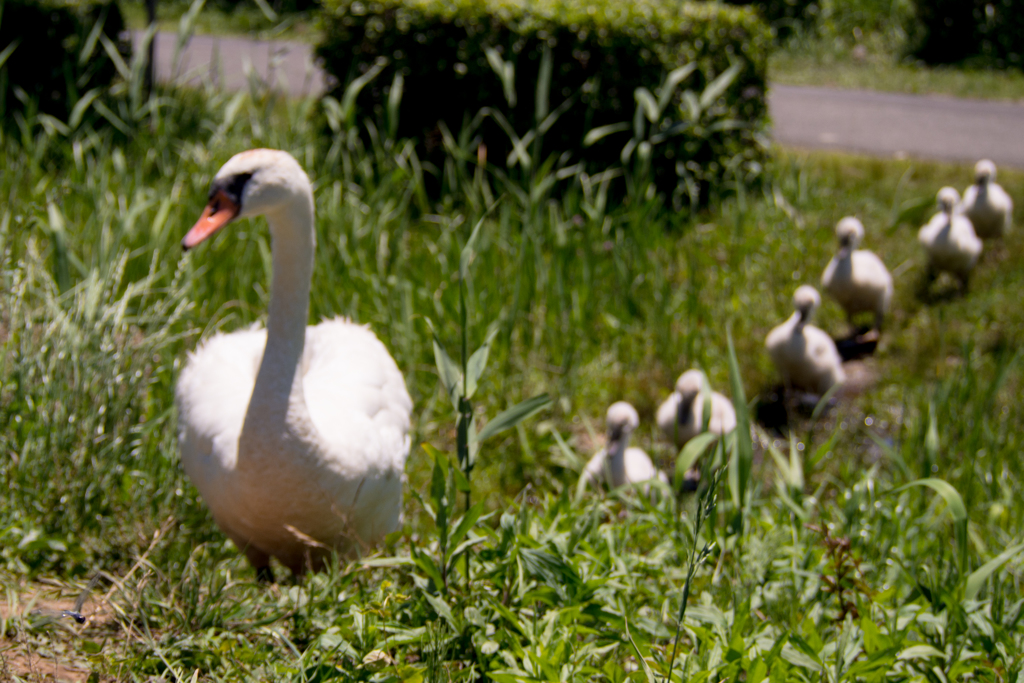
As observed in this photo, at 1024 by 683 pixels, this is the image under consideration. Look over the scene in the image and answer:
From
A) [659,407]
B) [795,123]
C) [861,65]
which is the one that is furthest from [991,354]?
[861,65]

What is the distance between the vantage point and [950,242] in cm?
513

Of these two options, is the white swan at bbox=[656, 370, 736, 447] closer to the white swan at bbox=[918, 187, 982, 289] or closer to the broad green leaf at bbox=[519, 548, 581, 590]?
the broad green leaf at bbox=[519, 548, 581, 590]

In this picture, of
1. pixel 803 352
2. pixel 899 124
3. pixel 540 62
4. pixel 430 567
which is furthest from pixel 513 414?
pixel 899 124

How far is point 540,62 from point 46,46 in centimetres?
355

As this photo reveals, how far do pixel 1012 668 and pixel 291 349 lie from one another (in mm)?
1904

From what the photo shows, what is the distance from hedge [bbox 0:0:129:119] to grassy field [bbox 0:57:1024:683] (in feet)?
3.14

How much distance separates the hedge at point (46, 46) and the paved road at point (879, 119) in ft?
4.67

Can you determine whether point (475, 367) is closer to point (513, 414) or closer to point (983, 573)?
point (513, 414)

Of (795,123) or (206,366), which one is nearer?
(206,366)

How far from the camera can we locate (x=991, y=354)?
467 centimetres

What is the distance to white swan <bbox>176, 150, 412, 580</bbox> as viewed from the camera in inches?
89.3

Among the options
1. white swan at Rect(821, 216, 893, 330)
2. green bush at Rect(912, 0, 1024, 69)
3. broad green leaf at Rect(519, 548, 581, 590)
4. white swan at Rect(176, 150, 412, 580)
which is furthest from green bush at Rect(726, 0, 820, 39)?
broad green leaf at Rect(519, 548, 581, 590)

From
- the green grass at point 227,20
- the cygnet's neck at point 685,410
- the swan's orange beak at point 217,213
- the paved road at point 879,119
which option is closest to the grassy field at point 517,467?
the cygnet's neck at point 685,410

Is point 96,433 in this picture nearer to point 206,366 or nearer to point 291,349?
point 206,366
